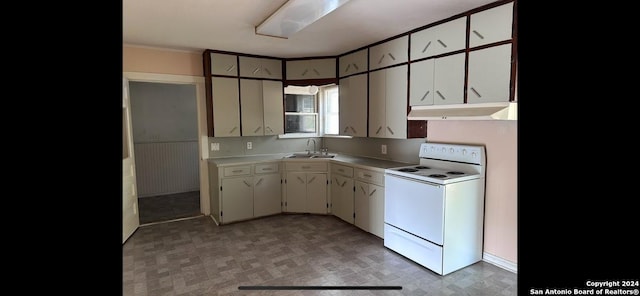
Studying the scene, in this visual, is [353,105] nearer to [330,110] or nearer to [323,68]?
[323,68]

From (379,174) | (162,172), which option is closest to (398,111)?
(379,174)

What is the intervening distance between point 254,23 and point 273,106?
1.68m

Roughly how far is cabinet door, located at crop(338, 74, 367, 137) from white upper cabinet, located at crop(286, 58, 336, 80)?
25cm

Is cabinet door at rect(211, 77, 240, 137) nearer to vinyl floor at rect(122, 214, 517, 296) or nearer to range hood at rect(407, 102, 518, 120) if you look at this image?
vinyl floor at rect(122, 214, 517, 296)

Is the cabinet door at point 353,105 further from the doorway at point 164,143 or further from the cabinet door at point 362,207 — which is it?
the doorway at point 164,143

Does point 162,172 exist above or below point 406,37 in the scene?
below

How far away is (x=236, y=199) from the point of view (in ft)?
13.1

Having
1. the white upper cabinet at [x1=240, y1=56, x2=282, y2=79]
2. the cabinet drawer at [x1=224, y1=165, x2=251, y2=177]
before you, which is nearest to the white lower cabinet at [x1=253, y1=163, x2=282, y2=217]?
the cabinet drawer at [x1=224, y1=165, x2=251, y2=177]

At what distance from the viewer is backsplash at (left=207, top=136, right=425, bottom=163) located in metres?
3.71

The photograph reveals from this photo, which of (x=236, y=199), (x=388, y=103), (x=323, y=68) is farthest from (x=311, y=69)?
(x=236, y=199)

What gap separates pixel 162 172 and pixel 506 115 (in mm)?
5187
